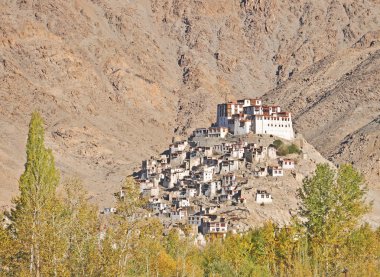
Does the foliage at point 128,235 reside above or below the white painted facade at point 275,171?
below

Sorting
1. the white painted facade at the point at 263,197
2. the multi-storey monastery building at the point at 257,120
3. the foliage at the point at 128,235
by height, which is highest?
the multi-storey monastery building at the point at 257,120

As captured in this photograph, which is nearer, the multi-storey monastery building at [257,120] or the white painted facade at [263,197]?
the white painted facade at [263,197]

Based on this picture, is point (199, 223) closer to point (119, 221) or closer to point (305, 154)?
point (305, 154)

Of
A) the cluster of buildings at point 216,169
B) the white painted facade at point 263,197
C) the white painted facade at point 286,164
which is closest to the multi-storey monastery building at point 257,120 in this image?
the cluster of buildings at point 216,169

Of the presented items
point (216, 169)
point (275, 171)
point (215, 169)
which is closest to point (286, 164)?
point (275, 171)

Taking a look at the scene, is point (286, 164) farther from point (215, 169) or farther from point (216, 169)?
point (215, 169)

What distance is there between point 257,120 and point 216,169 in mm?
11165

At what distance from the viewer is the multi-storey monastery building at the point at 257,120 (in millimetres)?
131000

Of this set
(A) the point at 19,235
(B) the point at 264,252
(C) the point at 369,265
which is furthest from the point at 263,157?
(A) the point at 19,235

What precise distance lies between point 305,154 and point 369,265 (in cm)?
8394

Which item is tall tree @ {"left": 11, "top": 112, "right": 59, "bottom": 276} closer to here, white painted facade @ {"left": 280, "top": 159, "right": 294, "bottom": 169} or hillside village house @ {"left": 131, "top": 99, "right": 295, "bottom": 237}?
hillside village house @ {"left": 131, "top": 99, "right": 295, "bottom": 237}

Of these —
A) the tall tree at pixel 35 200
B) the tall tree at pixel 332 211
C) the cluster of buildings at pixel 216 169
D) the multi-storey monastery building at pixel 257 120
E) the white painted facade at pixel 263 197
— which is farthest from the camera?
the multi-storey monastery building at pixel 257 120

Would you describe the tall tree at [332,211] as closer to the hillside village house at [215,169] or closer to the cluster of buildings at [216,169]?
the cluster of buildings at [216,169]

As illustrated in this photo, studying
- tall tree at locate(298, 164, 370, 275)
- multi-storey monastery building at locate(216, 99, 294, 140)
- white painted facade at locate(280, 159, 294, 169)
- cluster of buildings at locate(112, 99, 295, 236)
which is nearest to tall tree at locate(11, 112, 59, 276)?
tall tree at locate(298, 164, 370, 275)
